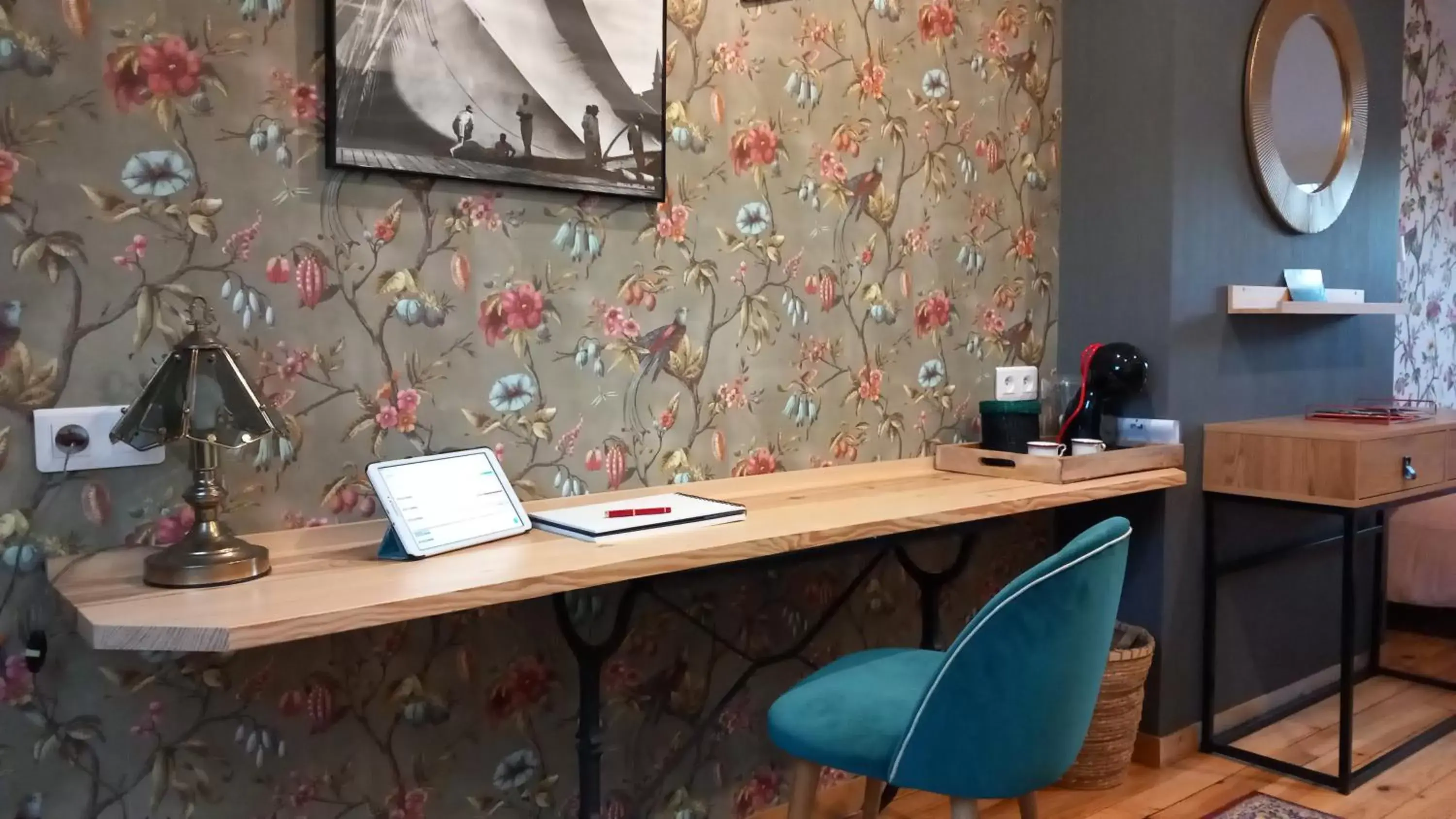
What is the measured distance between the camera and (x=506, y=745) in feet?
5.80

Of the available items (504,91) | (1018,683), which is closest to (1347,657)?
(1018,683)

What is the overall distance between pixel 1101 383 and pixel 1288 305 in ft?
1.93

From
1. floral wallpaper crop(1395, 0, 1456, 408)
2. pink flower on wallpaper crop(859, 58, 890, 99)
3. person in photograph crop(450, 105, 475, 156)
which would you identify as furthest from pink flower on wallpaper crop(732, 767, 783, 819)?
floral wallpaper crop(1395, 0, 1456, 408)

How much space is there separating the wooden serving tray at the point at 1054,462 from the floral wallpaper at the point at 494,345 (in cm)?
11

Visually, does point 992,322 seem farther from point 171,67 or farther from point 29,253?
point 29,253

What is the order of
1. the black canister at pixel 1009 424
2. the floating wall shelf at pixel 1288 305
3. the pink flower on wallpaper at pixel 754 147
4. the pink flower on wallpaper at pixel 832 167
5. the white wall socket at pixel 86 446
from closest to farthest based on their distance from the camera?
1. the white wall socket at pixel 86 446
2. the pink flower on wallpaper at pixel 754 147
3. the pink flower on wallpaper at pixel 832 167
4. the black canister at pixel 1009 424
5. the floating wall shelf at pixel 1288 305

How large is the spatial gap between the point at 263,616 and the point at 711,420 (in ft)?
3.47

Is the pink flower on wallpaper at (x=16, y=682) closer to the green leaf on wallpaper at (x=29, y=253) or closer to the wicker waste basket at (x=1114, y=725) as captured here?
the green leaf on wallpaper at (x=29, y=253)

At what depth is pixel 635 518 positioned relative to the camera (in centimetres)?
161

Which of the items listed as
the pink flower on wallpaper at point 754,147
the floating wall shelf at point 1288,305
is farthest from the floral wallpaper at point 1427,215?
the pink flower on wallpaper at point 754,147

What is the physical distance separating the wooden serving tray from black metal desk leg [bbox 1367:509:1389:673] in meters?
1.03

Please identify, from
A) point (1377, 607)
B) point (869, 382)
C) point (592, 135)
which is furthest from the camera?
point (1377, 607)

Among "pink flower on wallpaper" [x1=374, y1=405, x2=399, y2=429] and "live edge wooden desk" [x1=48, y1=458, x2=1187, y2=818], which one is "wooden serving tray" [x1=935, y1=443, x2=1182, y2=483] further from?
"pink flower on wallpaper" [x1=374, y1=405, x2=399, y2=429]

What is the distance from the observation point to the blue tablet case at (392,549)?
1.42 meters
